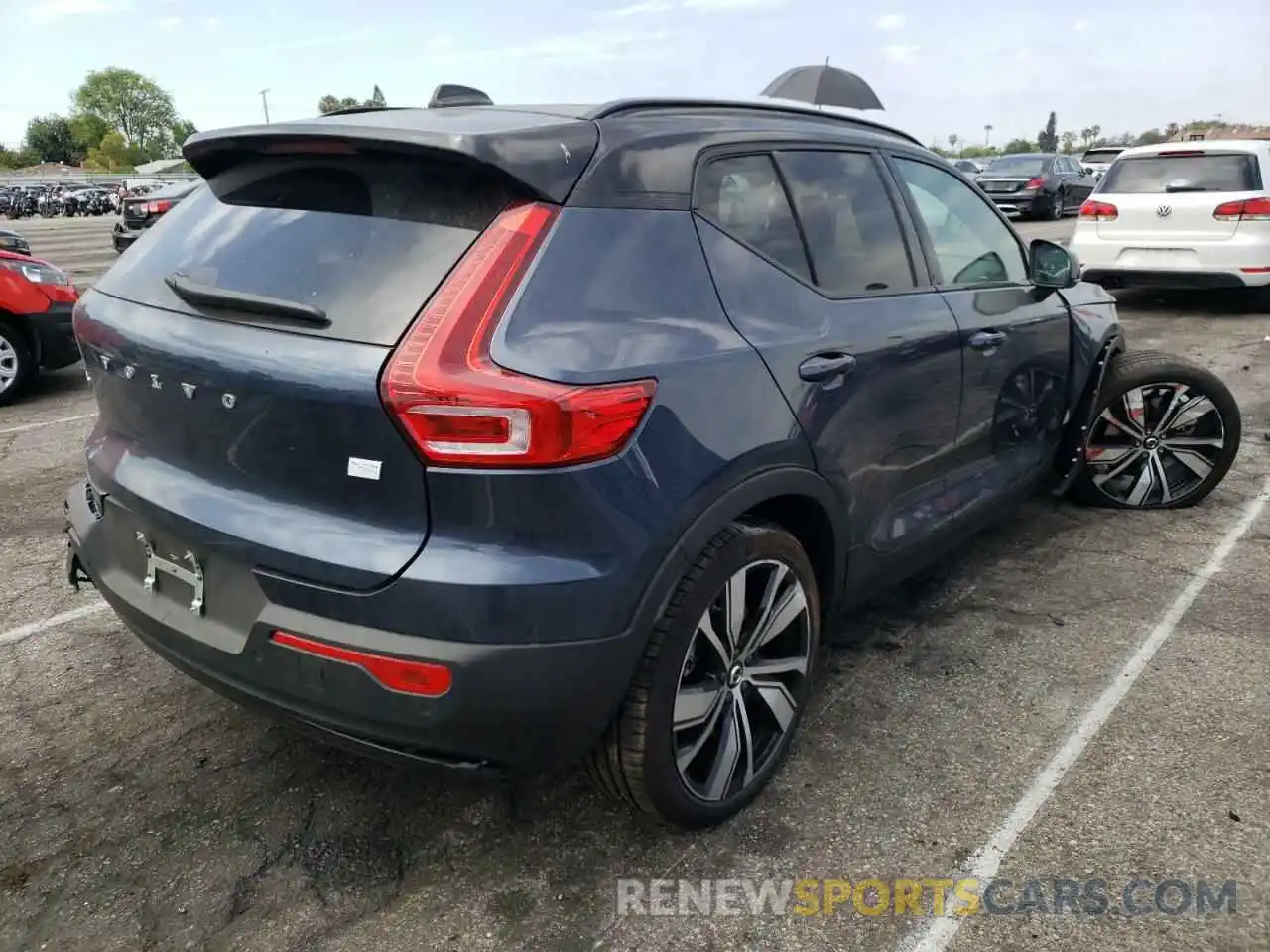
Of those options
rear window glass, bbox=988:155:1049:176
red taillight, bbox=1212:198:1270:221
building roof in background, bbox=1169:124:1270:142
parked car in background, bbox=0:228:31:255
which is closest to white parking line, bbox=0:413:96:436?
parked car in background, bbox=0:228:31:255

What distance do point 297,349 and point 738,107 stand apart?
1.46 metres

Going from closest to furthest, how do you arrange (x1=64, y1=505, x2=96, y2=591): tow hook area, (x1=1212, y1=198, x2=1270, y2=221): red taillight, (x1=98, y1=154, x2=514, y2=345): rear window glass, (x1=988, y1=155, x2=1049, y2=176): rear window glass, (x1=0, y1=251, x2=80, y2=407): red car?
1. (x1=98, y1=154, x2=514, y2=345): rear window glass
2. (x1=64, y1=505, x2=96, y2=591): tow hook area
3. (x1=0, y1=251, x2=80, y2=407): red car
4. (x1=1212, y1=198, x2=1270, y2=221): red taillight
5. (x1=988, y1=155, x2=1049, y2=176): rear window glass

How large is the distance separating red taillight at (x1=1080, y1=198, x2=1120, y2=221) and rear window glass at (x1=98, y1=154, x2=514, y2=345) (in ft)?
31.0

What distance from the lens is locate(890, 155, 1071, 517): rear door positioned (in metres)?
3.39

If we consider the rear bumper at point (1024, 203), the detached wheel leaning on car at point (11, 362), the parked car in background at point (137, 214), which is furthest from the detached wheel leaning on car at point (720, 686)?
the rear bumper at point (1024, 203)

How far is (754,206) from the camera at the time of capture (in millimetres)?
2664

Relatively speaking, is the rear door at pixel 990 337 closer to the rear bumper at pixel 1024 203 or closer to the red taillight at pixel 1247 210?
the red taillight at pixel 1247 210

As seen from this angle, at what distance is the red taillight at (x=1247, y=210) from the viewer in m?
9.38

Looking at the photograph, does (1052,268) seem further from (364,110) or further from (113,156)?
(113,156)

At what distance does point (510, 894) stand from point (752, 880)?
0.57 meters

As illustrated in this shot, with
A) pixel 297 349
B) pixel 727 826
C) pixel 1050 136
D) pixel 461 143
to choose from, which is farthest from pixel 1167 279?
pixel 1050 136

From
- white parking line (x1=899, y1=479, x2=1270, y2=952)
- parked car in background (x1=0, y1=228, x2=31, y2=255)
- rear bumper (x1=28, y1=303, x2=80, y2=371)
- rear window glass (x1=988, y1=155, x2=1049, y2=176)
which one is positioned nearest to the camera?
white parking line (x1=899, y1=479, x2=1270, y2=952)

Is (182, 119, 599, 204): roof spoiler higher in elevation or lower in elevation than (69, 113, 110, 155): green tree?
higher

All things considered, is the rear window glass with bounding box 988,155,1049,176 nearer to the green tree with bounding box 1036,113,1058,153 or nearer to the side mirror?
the side mirror
